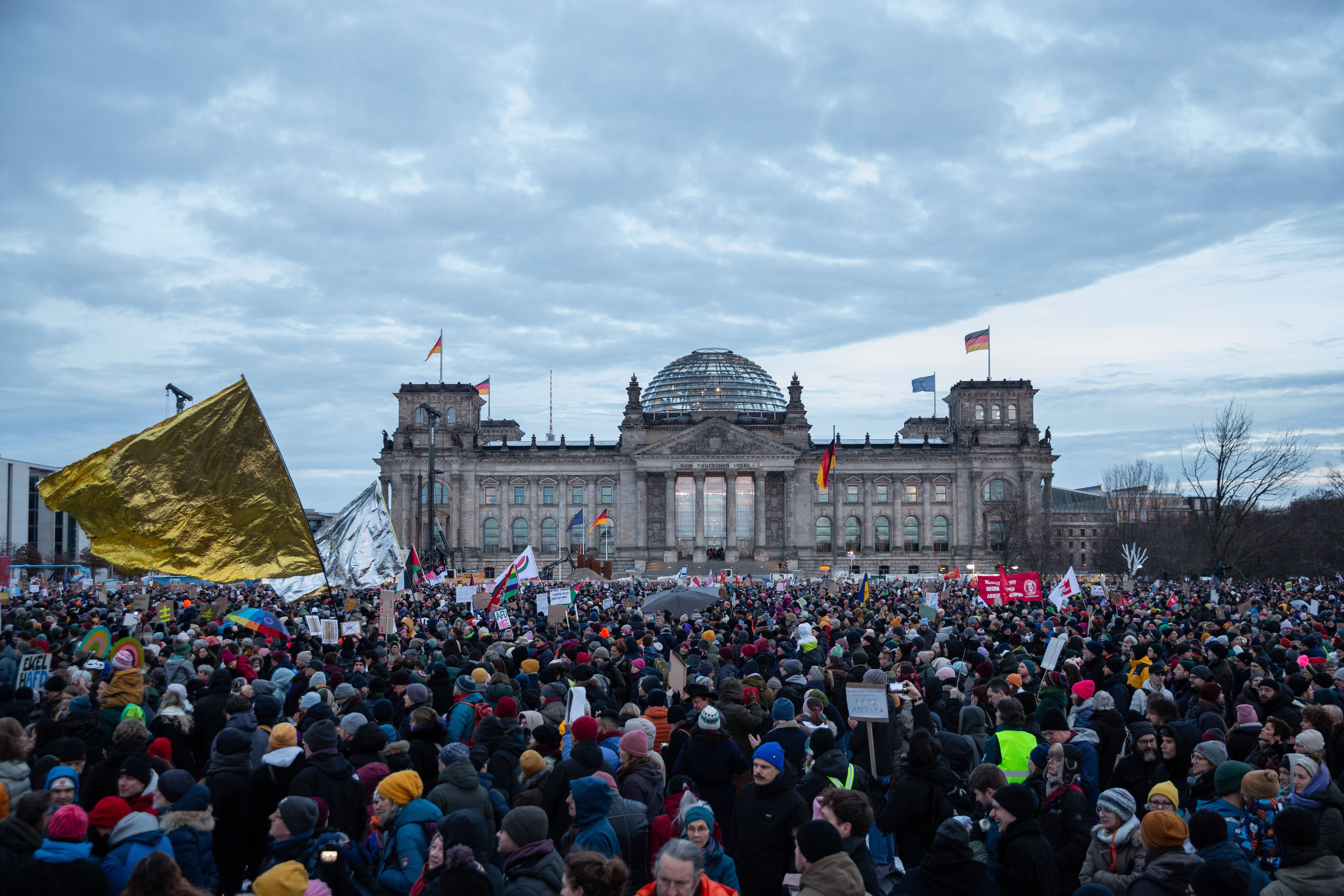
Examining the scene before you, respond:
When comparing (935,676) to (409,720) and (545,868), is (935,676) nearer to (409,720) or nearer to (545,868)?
(409,720)

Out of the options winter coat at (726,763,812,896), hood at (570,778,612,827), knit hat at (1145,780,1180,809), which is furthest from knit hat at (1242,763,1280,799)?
hood at (570,778,612,827)

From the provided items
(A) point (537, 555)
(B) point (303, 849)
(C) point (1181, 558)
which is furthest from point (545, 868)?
(A) point (537, 555)

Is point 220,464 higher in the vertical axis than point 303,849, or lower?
higher

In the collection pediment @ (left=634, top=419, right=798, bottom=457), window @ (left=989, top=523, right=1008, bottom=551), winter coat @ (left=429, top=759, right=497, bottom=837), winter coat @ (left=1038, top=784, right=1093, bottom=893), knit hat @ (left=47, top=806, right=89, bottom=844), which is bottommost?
winter coat @ (left=1038, top=784, right=1093, bottom=893)

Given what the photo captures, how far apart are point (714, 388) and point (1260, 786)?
10306 centimetres

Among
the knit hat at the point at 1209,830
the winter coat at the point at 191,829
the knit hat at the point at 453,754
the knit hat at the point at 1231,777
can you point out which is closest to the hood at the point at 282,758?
the winter coat at the point at 191,829

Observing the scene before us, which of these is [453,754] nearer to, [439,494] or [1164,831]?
[1164,831]

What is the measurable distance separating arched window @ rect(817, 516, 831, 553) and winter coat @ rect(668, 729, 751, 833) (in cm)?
8690

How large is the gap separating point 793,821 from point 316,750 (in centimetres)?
393

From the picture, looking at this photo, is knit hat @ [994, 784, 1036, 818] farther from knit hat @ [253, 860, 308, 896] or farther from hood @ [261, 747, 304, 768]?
hood @ [261, 747, 304, 768]

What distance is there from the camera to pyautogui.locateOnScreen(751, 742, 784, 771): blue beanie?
7.86m

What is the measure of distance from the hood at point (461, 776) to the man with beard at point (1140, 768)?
614 centimetres

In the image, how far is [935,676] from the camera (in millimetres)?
13977

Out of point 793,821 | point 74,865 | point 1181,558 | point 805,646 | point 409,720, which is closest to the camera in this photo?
point 74,865
